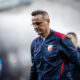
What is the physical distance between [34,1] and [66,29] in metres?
0.63

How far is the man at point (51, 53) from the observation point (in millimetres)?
1248

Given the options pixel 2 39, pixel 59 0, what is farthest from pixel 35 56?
pixel 2 39

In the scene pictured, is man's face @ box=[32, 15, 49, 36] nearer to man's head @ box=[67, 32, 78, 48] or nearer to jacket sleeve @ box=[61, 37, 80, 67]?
jacket sleeve @ box=[61, 37, 80, 67]

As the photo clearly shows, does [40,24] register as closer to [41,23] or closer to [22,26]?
[41,23]

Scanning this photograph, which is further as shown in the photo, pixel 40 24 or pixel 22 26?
pixel 22 26

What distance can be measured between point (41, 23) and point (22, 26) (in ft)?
5.37

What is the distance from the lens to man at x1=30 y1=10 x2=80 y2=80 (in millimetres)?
1248

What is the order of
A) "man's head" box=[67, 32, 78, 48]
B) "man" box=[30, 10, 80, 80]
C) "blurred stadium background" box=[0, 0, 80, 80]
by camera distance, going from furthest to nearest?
"blurred stadium background" box=[0, 0, 80, 80] → "man's head" box=[67, 32, 78, 48] → "man" box=[30, 10, 80, 80]

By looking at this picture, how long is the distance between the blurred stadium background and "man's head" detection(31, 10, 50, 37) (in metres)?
1.08

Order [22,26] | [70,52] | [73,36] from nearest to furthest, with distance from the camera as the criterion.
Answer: [70,52]
[73,36]
[22,26]

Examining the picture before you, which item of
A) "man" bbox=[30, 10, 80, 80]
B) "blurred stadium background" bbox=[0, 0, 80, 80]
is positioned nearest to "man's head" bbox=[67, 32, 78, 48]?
"blurred stadium background" bbox=[0, 0, 80, 80]

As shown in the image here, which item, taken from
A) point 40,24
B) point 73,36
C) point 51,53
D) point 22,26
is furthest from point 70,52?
point 22,26

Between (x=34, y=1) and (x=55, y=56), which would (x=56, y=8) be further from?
(x=55, y=56)

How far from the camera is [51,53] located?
4.17 feet
